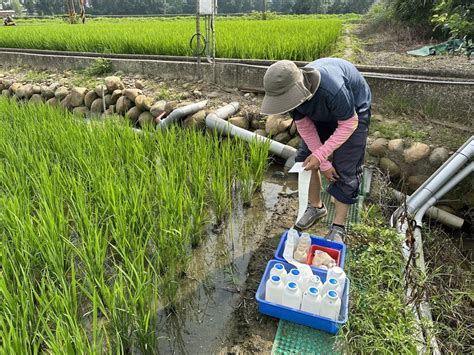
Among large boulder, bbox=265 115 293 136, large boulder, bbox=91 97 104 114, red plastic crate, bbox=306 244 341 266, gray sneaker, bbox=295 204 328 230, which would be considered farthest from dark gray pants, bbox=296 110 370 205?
large boulder, bbox=91 97 104 114

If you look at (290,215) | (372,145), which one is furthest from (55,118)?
(372,145)

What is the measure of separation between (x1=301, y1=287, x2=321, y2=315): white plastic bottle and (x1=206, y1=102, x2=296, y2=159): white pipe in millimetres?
1786

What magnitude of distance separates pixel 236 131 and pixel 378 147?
4.81 feet

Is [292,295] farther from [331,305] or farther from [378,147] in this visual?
[378,147]

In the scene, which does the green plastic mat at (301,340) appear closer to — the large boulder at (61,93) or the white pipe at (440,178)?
the white pipe at (440,178)

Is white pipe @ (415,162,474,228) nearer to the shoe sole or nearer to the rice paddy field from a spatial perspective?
the shoe sole

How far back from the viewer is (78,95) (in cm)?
537

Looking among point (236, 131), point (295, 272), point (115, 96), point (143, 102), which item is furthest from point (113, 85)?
point (295, 272)

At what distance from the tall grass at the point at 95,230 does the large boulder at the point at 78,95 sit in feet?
6.57

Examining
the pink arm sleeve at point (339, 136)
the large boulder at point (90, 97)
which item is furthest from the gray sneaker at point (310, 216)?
the large boulder at point (90, 97)

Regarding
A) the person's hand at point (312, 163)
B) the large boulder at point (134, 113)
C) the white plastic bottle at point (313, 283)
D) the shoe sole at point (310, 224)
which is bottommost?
the shoe sole at point (310, 224)

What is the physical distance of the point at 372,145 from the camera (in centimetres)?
345

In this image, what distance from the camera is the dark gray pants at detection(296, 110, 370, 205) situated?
2.27m

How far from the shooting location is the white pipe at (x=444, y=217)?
297 centimetres
